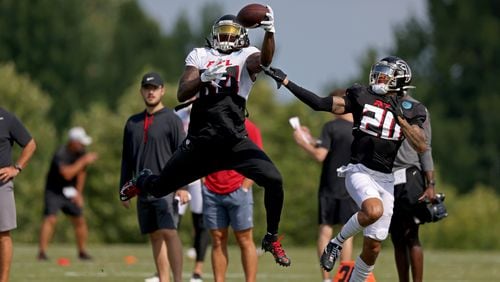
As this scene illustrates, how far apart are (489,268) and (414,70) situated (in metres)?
47.8

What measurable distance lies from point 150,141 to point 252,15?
260 cm

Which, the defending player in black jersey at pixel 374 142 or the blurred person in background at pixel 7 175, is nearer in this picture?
the defending player in black jersey at pixel 374 142

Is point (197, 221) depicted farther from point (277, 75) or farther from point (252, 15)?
point (252, 15)

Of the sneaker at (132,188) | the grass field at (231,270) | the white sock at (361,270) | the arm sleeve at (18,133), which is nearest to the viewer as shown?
the white sock at (361,270)

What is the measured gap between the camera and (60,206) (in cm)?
1972

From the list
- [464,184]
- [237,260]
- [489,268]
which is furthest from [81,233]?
[464,184]

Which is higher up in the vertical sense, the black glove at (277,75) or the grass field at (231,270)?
the black glove at (277,75)

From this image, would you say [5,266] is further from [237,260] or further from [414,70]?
[414,70]

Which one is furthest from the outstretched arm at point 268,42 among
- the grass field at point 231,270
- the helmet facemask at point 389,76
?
the grass field at point 231,270

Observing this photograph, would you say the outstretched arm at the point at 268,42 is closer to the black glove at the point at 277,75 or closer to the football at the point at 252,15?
the football at the point at 252,15

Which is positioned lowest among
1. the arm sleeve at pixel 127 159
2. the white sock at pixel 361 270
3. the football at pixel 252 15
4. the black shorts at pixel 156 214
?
the white sock at pixel 361 270

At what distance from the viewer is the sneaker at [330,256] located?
10727 millimetres

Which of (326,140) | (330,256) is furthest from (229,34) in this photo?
(326,140)

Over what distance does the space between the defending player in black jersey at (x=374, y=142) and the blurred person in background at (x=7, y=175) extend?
9.19 ft
